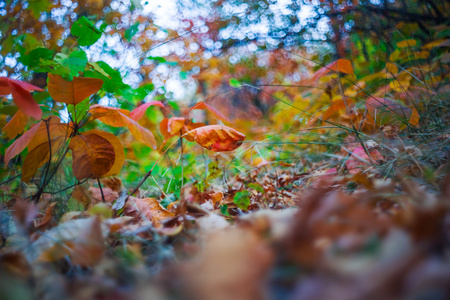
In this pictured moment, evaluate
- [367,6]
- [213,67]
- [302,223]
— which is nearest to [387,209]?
[302,223]

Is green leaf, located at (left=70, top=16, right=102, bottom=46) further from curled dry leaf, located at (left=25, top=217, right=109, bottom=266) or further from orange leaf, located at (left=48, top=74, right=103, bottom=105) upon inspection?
curled dry leaf, located at (left=25, top=217, right=109, bottom=266)

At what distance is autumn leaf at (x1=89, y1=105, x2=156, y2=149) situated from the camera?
889 mm

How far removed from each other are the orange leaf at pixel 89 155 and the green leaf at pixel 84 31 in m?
0.31

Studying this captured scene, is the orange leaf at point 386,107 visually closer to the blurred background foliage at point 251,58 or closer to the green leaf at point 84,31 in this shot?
the blurred background foliage at point 251,58

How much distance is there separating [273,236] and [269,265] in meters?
0.05

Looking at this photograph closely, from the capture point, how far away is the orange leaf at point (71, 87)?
77 centimetres

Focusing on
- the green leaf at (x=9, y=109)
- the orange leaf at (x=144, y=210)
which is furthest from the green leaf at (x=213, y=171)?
the green leaf at (x=9, y=109)

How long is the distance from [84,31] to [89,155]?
40 centimetres

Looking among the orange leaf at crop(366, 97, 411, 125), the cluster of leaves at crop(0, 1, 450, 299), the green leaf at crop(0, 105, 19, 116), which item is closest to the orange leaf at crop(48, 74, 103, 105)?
the cluster of leaves at crop(0, 1, 450, 299)

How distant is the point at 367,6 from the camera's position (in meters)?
1.84

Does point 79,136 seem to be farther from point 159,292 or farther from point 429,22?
point 429,22

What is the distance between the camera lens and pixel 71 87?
2.59 feet

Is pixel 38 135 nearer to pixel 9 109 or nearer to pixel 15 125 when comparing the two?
pixel 15 125

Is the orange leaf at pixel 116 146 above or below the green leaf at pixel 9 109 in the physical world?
below
